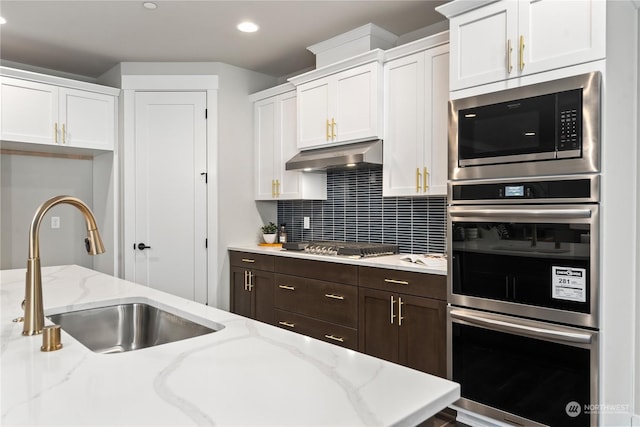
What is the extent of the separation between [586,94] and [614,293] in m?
0.91

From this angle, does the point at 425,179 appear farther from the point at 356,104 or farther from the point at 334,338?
the point at 334,338

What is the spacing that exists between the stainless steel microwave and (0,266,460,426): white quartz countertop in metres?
1.48

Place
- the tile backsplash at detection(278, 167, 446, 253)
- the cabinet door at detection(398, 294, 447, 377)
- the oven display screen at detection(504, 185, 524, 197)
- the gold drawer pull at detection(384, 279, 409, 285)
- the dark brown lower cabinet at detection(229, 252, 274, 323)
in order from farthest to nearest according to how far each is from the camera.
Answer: the dark brown lower cabinet at detection(229, 252, 274, 323), the tile backsplash at detection(278, 167, 446, 253), the gold drawer pull at detection(384, 279, 409, 285), the cabinet door at detection(398, 294, 447, 377), the oven display screen at detection(504, 185, 524, 197)

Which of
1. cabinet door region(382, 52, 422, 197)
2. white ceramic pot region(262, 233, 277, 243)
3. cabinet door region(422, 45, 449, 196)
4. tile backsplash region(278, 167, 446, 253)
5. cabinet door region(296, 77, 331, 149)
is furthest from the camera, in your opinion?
white ceramic pot region(262, 233, 277, 243)

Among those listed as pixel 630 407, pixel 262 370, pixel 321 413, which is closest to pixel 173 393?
pixel 262 370

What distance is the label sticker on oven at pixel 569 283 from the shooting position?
6.32 ft

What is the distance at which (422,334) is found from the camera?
2.57 meters

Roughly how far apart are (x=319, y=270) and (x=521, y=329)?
57.8 inches

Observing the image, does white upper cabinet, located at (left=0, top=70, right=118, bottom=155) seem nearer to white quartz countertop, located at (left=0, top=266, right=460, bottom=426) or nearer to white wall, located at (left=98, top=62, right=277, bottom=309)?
white wall, located at (left=98, top=62, right=277, bottom=309)

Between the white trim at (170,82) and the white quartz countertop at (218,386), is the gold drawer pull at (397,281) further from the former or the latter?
the white trim at (170,82)

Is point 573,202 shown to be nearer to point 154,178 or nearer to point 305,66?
point 305,66

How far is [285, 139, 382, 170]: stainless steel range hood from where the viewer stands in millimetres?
3064

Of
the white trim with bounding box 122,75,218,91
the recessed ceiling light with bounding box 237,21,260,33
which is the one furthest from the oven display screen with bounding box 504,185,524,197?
the white trim with bounding box 122,75,218,91

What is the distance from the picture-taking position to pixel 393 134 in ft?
10.1
